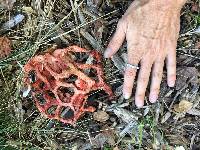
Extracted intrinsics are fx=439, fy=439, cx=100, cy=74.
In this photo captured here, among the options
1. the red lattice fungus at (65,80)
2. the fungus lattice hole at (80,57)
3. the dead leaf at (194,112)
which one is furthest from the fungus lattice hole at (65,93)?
the dead leaf at (194,112)

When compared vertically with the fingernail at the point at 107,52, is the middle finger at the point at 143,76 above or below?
below

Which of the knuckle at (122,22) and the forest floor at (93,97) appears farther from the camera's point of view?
the forest floor at (93,97)

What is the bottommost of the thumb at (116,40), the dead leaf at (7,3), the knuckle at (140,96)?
the knuckle at (140,96)

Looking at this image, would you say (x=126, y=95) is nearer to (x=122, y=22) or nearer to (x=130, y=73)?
(x=130, y=73)

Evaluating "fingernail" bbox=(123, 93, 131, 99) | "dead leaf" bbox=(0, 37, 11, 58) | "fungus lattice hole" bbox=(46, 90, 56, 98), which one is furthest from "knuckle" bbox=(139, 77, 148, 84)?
"dead leaf" bbox=(0, 37, 11, 58)

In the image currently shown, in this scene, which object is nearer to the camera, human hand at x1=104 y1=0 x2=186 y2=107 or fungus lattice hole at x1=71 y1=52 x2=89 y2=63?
human hand at x1=104 y1=0 x2=186 y2=107

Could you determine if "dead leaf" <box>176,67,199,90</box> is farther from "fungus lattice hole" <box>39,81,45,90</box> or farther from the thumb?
"fungus lattice hole" <box>39,81,45,90</box>

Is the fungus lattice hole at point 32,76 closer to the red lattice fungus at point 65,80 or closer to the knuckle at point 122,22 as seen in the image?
the red lattice fungus at point 65,80

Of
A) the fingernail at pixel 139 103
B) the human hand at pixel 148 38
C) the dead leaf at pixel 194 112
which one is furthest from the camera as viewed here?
the dead leaf at pixel 194 112
